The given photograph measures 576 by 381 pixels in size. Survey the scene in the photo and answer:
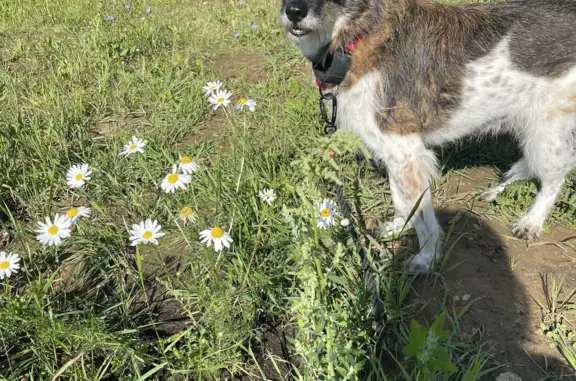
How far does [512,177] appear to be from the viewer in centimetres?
327

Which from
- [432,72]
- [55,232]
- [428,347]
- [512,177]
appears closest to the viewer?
[428,347]

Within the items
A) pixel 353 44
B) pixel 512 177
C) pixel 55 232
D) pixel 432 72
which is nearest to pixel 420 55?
pixel 432 72

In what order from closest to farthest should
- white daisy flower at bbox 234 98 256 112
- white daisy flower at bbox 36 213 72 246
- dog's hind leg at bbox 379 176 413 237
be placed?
white daisy flower at bbox 36 213 72 246 < white daisy flower at bbox 234 98 256 112 < dog's hind leg at bbox 379 176 413 237

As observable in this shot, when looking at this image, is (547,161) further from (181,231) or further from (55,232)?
(55,232)

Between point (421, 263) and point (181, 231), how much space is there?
1.47m

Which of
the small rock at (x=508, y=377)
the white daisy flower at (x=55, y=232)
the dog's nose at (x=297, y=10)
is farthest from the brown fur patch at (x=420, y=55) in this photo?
the white daisy flower at (x=55, y=232)

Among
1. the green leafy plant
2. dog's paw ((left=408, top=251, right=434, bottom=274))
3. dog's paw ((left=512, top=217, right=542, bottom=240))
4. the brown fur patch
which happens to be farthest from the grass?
dog's paw ((left=512, top=217, right=542, bottom=240))

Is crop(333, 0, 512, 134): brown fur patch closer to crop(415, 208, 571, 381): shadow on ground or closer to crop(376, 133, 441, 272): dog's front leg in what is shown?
A: crop(376, 133, 441, 272): dog's front leg

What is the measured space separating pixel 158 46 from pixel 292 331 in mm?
4358

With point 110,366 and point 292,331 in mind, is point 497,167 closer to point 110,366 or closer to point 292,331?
point 292,331

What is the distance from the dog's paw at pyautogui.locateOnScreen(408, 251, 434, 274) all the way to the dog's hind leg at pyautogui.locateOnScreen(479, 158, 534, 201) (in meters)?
0.90

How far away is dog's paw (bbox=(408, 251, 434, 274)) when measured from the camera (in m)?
2.53

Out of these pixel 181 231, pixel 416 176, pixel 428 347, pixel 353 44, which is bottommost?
pixel 416 176

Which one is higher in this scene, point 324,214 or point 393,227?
point 324,214
